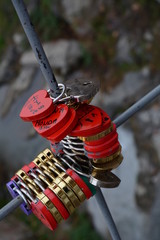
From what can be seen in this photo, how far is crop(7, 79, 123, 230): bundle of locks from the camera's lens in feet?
1.86

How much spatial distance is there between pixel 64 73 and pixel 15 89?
549 mm

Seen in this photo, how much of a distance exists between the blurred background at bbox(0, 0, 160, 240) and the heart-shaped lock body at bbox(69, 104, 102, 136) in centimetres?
159

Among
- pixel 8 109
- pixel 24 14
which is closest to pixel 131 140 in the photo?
pixel 8 109

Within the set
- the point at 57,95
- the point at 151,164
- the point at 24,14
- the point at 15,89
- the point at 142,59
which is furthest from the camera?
the point at 15,89

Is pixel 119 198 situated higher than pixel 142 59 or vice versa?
pixel 142 59

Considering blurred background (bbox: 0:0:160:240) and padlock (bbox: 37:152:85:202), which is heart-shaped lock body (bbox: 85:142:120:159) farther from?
blurred background (bbox: 0:0:160:240)

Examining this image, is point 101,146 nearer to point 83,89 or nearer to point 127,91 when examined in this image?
point 83,89

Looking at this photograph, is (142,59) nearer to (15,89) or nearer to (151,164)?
(151,164)

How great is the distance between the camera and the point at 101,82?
2848mm

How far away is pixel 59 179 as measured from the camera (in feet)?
2.00

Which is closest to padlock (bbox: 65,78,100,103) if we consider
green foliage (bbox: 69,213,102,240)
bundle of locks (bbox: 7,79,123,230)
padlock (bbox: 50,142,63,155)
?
bundle of locks (bbox: 7,79,123,230)

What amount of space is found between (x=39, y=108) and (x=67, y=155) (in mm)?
123

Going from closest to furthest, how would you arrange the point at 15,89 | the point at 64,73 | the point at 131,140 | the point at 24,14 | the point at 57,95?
the point at 24,14 < the point at 57,95 < the point at 131,140 < the point at 64,73 < the point at 15,89

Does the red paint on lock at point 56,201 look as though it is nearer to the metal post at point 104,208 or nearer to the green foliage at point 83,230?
the metal post at point 104,208
